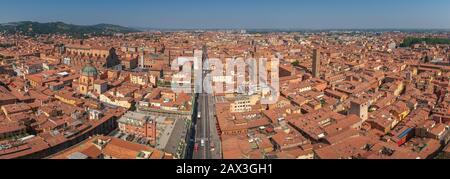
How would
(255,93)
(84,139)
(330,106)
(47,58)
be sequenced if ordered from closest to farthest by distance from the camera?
1. (84,139)
2. (330,106)
3. (255,93)
4. (47,58)

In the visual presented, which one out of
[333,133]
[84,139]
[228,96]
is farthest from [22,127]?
[333,133]

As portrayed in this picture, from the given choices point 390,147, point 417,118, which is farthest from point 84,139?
point 417,118

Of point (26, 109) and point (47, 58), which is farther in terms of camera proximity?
point (47, 58)

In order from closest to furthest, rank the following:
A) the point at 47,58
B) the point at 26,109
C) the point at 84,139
Answer: the point at 84,139
the point at 26,109
the point at 47,58

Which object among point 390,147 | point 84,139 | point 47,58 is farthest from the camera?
point 47,58

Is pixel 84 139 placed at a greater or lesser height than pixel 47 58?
lesser

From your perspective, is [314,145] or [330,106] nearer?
[314,145]
